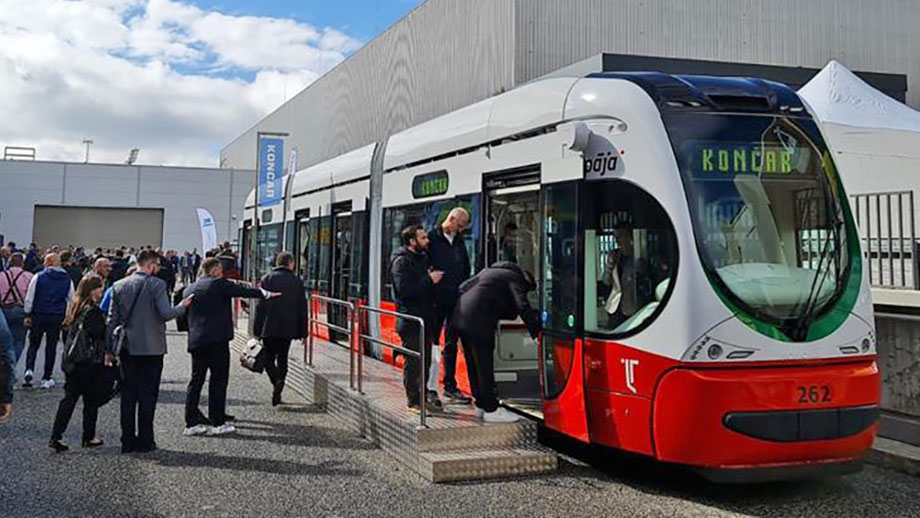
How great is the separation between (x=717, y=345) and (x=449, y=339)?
283 centimetres

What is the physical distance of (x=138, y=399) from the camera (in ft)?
21.2

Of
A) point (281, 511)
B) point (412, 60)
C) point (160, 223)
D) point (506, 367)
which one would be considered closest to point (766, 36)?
point (412, 60)

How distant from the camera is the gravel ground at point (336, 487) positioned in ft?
16.4

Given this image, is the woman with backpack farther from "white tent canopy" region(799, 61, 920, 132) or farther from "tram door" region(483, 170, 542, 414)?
"white tent canopy" region(799, 61, 920, 132)

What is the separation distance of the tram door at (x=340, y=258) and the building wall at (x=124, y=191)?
32.7 meters

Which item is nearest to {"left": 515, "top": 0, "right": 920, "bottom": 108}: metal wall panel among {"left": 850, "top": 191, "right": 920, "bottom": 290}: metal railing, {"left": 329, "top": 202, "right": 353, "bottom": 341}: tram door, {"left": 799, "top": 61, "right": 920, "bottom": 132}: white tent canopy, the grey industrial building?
the grey industrial building

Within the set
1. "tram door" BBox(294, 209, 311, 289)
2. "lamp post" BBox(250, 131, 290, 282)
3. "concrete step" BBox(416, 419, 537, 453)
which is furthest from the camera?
"lamp post" BBox(250, 131, 290, 282)

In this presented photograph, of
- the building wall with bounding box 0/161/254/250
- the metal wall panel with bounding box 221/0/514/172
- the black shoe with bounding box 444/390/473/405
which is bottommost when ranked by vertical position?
the black shoe with bounding box 444/390/473/405

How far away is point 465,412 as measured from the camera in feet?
20.9

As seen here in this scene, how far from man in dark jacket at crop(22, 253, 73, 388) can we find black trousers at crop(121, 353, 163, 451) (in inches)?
131

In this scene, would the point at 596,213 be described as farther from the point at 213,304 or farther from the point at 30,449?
the point at 30,449

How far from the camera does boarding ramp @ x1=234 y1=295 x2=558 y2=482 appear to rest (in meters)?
5.61

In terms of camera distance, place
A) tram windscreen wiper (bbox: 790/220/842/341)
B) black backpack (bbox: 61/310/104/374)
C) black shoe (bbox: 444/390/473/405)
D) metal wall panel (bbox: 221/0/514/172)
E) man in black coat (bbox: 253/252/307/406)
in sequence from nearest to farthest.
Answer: tram windscreen wiper (bbox: 790/220/842/341) → black backpack (bbox: 61/310/104/374) → black shoe (bbox: 444/390/473/405) → man in black coat (bbox: 253/252/307/406) → metal wall panel (bbox: 221/0/514/172)

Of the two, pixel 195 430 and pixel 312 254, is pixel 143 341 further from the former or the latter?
pixel 312 254
